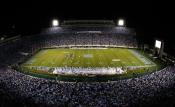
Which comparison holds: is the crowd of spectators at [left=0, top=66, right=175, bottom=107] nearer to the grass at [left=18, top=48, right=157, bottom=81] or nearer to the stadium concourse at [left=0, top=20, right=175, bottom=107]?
the stadium concourse at [left=0, top=20, right=175, bottom=107]

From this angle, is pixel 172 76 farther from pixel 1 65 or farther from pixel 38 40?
pixel 38 40

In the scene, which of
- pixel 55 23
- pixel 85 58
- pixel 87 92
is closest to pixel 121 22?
pixel 55 23

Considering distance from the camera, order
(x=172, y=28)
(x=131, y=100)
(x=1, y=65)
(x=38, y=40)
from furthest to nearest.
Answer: (x=38, y=40) < (x=172, y=28) < (x=1, y=65) < (x=131, y=100)

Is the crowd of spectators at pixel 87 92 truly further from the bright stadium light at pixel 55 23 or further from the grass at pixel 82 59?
the bright stadium light at pixel 55 23

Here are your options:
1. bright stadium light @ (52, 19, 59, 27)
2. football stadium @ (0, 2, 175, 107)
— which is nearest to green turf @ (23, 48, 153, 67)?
football stadium @ (0, 2, 175, 107)

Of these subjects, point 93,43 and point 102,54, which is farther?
point 93,43

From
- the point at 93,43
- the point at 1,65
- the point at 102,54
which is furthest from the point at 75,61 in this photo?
the point at 93,43

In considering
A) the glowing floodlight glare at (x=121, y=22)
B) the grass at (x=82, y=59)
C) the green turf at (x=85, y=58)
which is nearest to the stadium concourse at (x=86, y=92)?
the grass at (x=82, y=59)
